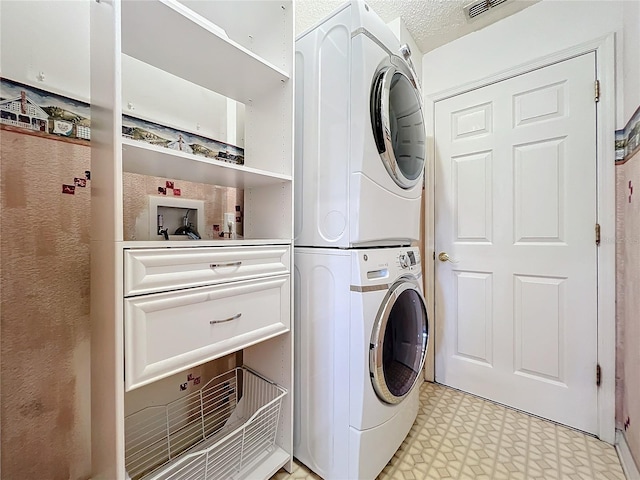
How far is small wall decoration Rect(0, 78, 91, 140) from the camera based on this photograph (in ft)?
2.86

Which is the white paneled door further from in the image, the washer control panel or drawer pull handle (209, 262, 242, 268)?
drawer pull handle (209, 262, 242, 268)

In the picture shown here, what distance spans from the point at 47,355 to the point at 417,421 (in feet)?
5.65

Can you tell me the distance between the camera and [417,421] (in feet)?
5.23

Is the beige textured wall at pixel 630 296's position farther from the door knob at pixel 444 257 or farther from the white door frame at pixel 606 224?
the door knob at pixel 444 257

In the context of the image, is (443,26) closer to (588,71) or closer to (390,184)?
(588,71)

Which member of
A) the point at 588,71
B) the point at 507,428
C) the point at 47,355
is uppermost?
the point at 588,71

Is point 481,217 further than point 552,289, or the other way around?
point 481,217

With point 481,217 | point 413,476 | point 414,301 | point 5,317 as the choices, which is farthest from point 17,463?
point 481,217

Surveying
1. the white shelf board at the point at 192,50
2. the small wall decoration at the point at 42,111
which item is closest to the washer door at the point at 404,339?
the white shelf board at the point at 192,50

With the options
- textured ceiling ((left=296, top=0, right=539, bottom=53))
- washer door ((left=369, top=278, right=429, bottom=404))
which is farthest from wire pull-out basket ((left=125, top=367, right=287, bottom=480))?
textured ceiling ((left=296, top=0, right=539, bottom=53))

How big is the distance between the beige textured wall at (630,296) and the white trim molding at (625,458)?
0.13 feet

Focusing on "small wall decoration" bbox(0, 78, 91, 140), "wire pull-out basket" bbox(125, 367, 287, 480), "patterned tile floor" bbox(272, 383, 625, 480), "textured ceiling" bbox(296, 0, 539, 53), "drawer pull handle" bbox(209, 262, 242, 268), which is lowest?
"patterned tile floor" bbox(272, 383, 625, 480)

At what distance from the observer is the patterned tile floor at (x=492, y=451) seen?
1.23 metres

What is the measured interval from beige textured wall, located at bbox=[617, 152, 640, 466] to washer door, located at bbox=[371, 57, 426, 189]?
0.90 m
